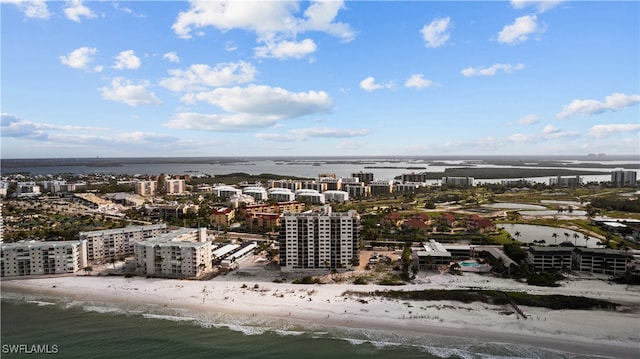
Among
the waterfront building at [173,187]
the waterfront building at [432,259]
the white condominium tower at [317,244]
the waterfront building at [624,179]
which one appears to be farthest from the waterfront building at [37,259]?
the waterfront building at [624,179]

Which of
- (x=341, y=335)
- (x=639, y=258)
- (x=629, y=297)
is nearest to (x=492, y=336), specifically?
(x=341, y=335)

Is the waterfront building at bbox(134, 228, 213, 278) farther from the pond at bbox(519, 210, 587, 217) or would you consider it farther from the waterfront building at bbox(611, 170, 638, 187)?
the waterfront building at bbox(611, 170, 638, 187)

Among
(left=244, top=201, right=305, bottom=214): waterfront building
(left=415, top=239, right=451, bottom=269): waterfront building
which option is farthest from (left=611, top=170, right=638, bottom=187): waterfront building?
(left=415, top=239, right=451, bottom=269): waterfront building

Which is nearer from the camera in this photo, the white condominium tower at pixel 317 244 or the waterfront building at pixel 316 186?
the white condominium tower at pixel 317 244

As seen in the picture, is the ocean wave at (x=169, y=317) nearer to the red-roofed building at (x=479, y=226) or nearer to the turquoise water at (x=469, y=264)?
the turquoise water at (x=469, y=264)

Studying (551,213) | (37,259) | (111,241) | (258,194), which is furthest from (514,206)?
(37,259)

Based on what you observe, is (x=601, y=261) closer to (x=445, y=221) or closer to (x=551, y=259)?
(x=551, y=259)
